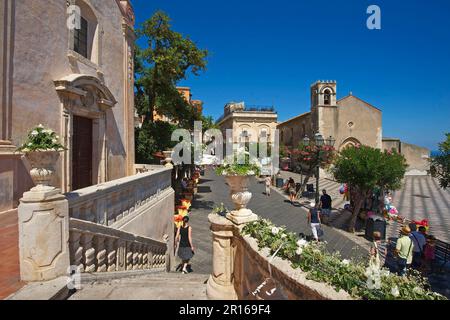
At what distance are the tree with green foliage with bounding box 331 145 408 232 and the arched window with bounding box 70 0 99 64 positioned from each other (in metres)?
11.6

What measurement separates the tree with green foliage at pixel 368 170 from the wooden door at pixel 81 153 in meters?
11.0

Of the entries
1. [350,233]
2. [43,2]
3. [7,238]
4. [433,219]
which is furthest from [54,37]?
[433,219]

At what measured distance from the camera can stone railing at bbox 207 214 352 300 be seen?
2.20 m

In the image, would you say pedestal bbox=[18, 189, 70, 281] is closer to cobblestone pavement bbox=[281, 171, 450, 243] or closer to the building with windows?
cobblestone pavement bbox=[281, 171, 450, 243]

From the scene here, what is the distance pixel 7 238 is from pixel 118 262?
72.0 inches

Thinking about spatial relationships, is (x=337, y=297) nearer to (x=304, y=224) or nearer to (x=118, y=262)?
(x=118, y=262)

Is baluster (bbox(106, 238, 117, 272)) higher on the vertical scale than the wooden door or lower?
lower

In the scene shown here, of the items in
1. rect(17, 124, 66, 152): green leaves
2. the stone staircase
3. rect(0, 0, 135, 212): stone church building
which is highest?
rect(0, 0, 135, 212): stone church building

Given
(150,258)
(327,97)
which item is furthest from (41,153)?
(327,97)

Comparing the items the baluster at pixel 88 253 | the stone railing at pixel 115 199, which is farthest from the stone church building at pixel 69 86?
the baluster at pixel 88 253

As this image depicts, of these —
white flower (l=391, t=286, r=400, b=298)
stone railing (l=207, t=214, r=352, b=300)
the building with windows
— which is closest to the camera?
white flower (l=391, t=286, r=400, b=298)

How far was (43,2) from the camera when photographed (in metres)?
6.98

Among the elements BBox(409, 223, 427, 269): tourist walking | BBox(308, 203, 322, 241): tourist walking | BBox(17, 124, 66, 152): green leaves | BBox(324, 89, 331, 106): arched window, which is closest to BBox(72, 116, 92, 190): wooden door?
BBox(17, 124, 66, 152): green leaves

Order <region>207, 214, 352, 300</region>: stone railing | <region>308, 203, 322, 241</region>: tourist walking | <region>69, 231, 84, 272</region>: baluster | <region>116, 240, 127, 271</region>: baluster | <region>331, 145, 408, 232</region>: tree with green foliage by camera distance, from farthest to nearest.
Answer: <region>331, 145, 408, 232</region>: tree with green foliage, <region>308, 203, 322, 241</region>: tourist walking, <region>116, 240, 127, 271</region>: baluster, <region>69, 231, 84, 272</region>: baluster, <region>207, 214, 352, 300</region>: stone railing
